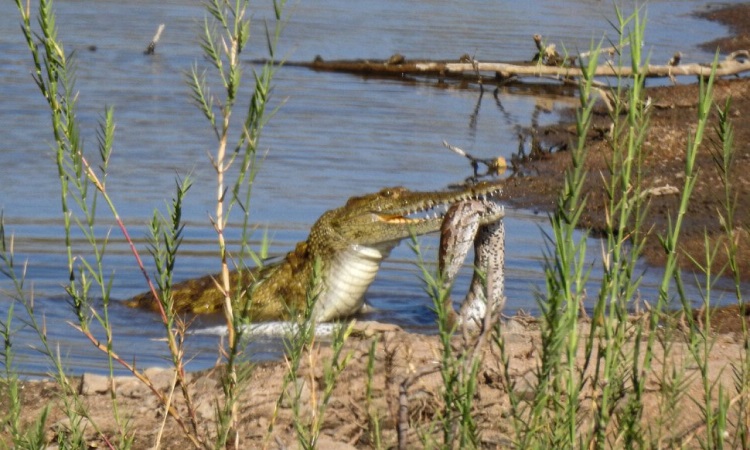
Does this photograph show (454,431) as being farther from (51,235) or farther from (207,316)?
(51,235)

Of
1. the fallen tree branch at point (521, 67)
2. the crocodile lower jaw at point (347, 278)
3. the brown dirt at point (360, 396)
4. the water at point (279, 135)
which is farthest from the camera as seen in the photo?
the fallen tree branch at point (521, 67)

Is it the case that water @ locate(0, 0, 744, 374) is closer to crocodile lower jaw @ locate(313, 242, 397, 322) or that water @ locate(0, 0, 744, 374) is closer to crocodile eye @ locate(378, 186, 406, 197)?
crocodile lower jaw @ locate(313, 242, 397, 322)

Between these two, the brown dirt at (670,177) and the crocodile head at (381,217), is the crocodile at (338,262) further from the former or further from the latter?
the brown dirt at (670,177)

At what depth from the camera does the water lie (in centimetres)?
878

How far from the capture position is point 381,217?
8117 mm

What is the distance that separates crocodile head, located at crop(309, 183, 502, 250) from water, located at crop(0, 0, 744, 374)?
0.55 m

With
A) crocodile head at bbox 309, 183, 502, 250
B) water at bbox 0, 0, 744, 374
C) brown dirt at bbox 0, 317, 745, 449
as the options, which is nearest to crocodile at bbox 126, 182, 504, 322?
crocodile head at bbox 309, 183, 502, 250

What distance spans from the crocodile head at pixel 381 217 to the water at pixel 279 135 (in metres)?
0.55

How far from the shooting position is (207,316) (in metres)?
8.34

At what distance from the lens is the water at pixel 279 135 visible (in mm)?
8781

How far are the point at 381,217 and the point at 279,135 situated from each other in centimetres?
742

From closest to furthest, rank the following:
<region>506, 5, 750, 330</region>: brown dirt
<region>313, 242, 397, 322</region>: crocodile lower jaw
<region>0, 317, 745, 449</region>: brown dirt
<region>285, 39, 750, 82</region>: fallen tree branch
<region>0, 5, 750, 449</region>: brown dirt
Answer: <region>0, 5, 750, 449</region>: brown dirt < <region>0, 317, 745, 449</region>: brown dirt < <region>313, 242, 397, 322</region>: crocodile lower jaw < <region>506, 5, 750, 330</region>: brown dirt < <region>285, 39, 750, 82</region>: fallen tree branch

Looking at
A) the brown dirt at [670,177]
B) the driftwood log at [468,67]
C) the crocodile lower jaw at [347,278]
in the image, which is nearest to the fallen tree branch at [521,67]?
the driftwood log at [468,67]

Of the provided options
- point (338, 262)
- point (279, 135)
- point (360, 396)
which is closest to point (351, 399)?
point (360, 396)
